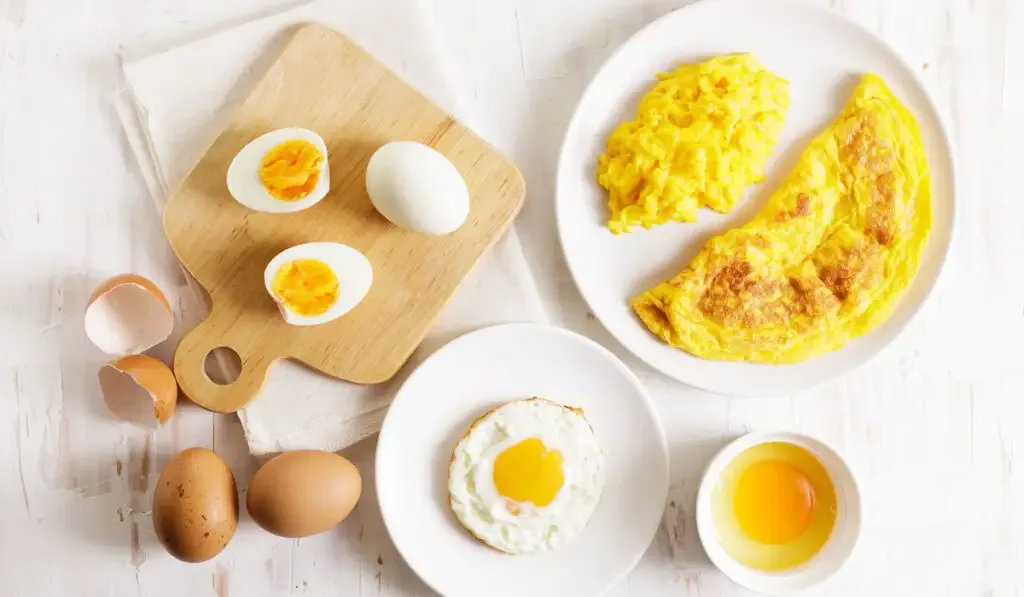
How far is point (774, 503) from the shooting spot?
2.26 meters

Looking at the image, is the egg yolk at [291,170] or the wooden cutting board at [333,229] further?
the wooden cutting board at [333,229]

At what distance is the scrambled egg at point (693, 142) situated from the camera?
217cm

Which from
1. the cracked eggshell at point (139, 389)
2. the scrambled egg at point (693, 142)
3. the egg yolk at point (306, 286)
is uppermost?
the scrambled egg at point (693, 142)

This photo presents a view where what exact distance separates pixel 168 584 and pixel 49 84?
1.42 meters

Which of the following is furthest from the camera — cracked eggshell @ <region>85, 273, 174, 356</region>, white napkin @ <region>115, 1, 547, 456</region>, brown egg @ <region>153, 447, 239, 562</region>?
white napkin @ <region>115, 1, 547, 456</region>

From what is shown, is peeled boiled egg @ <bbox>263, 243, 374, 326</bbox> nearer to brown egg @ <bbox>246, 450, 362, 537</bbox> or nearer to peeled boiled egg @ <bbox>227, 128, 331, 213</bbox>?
peeled boiled egg @ <bbox>227, 128, 331, 213</bbox>

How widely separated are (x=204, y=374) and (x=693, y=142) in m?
1.42

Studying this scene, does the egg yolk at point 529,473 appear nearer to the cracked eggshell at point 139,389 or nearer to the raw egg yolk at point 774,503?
the raw egg yolk at point 774,503

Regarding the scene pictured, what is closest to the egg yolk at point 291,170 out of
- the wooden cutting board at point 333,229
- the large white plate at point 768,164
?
the wooden cutting board at point 333,229

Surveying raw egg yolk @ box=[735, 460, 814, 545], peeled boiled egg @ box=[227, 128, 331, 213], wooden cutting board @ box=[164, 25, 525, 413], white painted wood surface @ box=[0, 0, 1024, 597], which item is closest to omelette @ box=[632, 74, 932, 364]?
white painted wood surface @ box=[0, 0, 1024, 597]

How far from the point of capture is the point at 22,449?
2281 mm

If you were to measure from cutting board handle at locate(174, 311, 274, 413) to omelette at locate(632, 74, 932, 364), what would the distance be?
1.03 m

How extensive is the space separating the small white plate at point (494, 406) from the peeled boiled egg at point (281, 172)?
0.55 m

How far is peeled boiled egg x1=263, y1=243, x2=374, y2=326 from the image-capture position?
2080 millimetres
